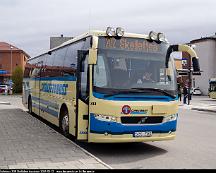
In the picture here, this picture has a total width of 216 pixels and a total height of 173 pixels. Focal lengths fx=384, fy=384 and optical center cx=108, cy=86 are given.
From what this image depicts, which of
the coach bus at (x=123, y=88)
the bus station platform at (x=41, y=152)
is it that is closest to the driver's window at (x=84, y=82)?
the coach bus at (x=123, y=88)

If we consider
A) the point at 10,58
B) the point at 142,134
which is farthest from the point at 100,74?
the point at 10,58

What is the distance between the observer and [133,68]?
9.40 meters

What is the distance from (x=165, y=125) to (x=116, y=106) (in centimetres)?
139

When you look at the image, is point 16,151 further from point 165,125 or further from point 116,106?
point 165,125

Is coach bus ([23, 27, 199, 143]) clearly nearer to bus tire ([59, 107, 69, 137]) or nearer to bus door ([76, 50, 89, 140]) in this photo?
bus door ([76, 50, 89, 140])

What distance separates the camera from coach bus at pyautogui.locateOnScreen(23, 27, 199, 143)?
8.89 m

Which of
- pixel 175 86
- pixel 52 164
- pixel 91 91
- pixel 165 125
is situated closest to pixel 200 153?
pixel 165 125

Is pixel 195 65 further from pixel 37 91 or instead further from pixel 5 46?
pixel 5 46

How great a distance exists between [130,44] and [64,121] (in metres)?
3.25

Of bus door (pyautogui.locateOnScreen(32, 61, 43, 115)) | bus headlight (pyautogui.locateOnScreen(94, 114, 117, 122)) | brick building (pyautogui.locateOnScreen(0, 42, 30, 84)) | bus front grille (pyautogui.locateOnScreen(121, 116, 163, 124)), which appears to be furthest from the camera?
brick building (pyautogui.locateOnScreen(0, 42, 30, 84))

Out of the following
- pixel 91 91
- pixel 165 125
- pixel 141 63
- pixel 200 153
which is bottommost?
pixel 200 153

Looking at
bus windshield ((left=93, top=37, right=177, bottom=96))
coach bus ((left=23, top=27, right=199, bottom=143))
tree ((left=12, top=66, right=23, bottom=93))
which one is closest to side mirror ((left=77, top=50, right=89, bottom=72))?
coach bus ((left=23, top=27, right=199, bottom=143))

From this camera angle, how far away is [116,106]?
8.82 m

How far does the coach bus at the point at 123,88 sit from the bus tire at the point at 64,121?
0.73 meters
